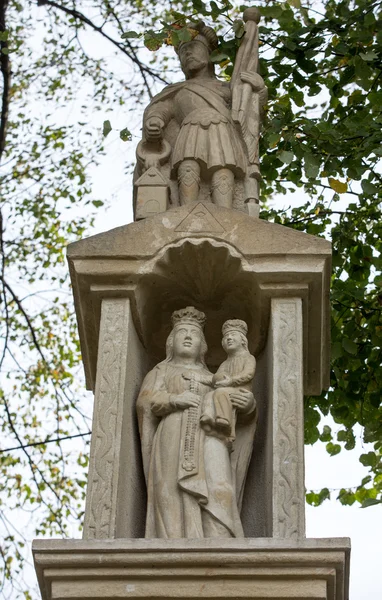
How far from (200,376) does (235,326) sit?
16.9 inches

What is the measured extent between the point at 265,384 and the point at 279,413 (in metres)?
0.57

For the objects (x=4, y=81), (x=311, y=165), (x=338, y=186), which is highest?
(x=4, y=81)

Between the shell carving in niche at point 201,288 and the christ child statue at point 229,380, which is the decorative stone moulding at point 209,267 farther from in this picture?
the christ child statue at point 229,380

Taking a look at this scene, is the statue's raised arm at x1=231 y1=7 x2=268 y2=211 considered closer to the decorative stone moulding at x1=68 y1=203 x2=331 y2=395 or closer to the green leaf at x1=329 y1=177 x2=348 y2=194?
the decorative stone moulding at x1=68 y1=203 x2=331 y2=395

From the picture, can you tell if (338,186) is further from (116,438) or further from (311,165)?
(116,438)

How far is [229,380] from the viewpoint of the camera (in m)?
7.77

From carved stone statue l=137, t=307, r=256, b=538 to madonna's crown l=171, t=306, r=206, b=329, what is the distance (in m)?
0.12

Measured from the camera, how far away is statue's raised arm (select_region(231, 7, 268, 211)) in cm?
907

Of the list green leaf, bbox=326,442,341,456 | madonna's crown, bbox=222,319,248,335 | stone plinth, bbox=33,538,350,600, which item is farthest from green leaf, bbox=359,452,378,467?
stone plinth, bbox=33,538,350,600

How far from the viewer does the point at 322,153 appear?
1123cm

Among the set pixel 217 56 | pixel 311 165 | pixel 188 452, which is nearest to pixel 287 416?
pixel 188 452

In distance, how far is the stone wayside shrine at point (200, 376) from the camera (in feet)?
22.0

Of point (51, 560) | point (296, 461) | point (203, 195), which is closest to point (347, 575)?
point (296, 461)

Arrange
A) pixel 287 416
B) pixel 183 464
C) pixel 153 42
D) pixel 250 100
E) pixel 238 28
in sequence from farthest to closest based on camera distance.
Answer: pixel 153 42
pixel 238 28
pixel 250 100
pixel 287 416
pixel 183 464
